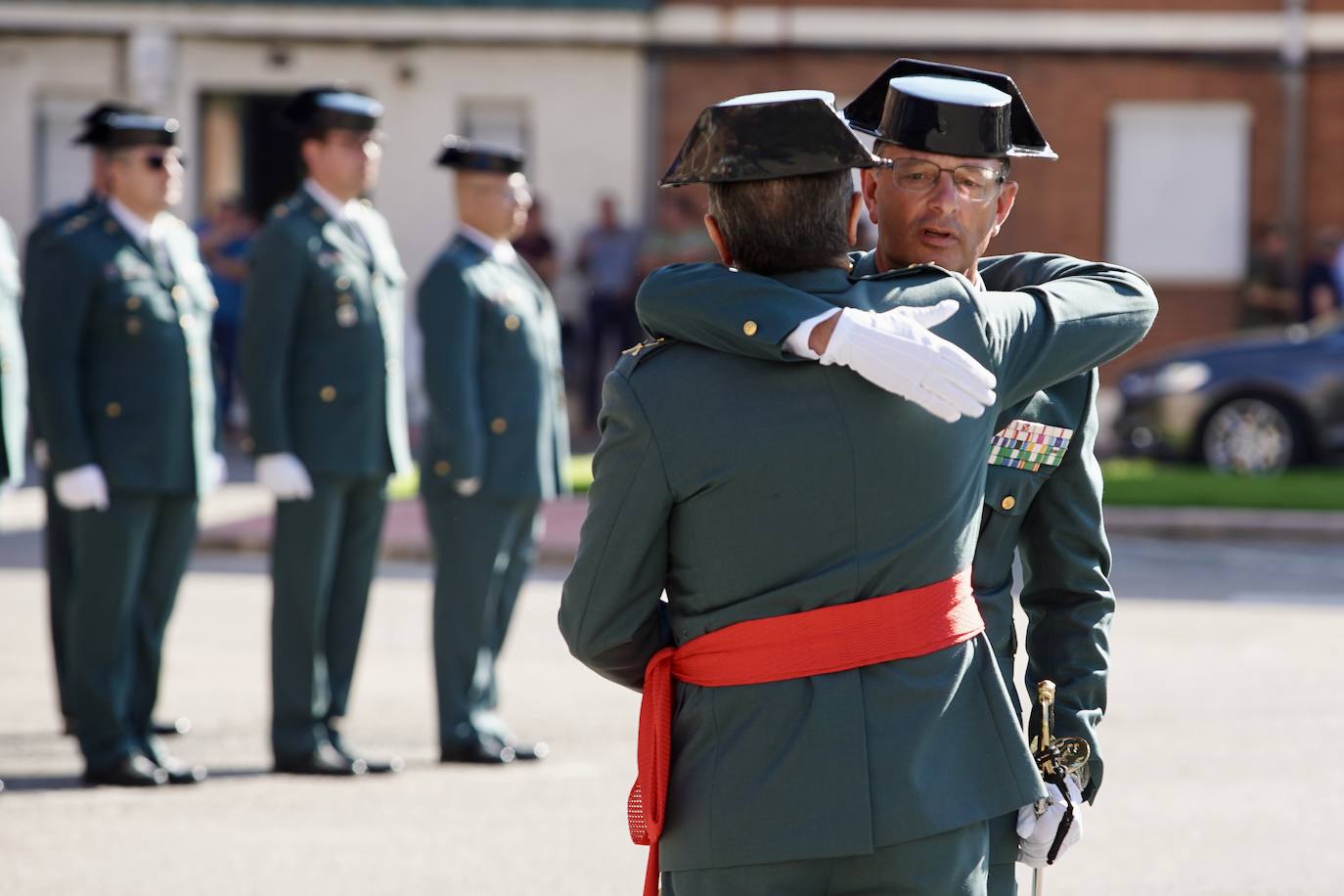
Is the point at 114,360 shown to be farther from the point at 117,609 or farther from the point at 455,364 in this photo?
the point at 455,364

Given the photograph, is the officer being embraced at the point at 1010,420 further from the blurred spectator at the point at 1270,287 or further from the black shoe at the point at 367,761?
the blurred spectator at the point at 1270,287

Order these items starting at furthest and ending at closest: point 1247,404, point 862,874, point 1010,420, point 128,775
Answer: point 1247,404 < point 128,775 < point 1010,420 < point 862,874

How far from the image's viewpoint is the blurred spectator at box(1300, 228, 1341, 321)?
21.6 meters

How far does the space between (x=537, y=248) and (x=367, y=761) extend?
47.0ft

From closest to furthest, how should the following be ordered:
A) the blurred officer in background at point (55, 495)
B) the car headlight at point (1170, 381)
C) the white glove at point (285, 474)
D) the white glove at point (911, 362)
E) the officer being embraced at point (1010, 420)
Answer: the white glove at point (911, 362) → the officer being embraced at point (1010, 420) → the white glove at point (285, 474) → the blurred officer in background at point (55, 495) → the car headlight at point (1170, 381)

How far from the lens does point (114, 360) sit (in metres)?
7.73

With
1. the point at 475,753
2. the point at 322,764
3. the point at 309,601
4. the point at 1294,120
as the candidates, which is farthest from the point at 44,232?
the point at 1294,120

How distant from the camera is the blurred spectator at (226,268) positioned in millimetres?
20781

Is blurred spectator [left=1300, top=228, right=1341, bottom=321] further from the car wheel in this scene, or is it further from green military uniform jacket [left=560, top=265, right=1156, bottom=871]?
green military uniform jacket [left=560, top=265, right=1156, bottom=871]

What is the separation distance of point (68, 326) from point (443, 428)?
1.32 m

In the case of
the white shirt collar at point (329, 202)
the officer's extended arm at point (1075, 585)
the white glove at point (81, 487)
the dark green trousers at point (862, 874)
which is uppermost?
the white shirt collar at point (329, 202)

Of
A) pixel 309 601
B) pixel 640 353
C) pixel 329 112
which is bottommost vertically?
pixel 309 601

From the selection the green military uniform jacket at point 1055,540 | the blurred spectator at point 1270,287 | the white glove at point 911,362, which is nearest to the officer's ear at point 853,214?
the white glove at point 911,362

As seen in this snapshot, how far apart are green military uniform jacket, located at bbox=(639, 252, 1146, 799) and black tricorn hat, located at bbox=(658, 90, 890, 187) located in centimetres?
47
